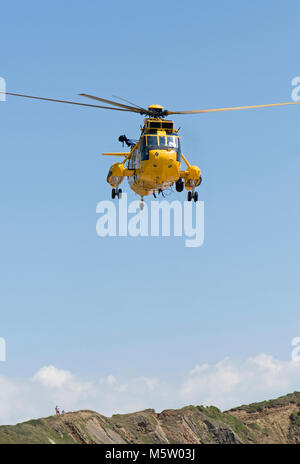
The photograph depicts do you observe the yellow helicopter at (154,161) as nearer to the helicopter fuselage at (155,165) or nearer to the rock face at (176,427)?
the helicopter fuselage at (155,165)

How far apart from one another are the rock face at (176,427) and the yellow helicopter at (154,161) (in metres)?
19.4

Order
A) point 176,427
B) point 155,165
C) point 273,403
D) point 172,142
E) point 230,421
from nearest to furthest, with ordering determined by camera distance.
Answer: point 155,165
point 172,142
point 176,427
point 230,421
point 273,403

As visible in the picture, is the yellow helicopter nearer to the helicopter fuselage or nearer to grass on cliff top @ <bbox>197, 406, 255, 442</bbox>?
the helicopter fuselage

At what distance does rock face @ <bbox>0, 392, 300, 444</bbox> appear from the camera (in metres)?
60.8

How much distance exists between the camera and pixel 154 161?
2349 inches

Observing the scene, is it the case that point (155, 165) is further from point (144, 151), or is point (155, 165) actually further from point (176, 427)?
point (176, 427)

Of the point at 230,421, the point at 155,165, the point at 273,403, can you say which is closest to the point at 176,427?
the point at 230,421

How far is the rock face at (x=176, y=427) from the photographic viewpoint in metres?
60.8

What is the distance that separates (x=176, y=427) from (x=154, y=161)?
26518mm

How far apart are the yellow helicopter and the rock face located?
63.7 ft

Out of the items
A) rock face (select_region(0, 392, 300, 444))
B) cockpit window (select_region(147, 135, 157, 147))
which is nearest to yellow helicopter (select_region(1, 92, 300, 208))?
cockpit window (select_region(147, 135, 157, 147))
